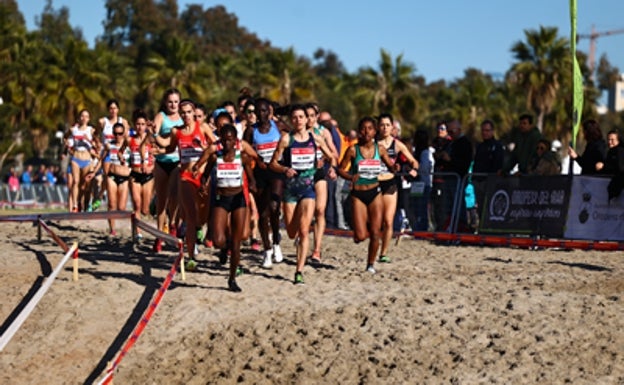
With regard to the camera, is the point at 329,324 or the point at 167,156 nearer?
the point at 329,324

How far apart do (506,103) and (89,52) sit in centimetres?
2336

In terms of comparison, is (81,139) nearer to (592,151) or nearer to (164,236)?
(164,236)

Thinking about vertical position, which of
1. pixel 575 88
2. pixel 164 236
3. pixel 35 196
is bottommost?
pixel 35 196

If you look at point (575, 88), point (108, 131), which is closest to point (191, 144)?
point (108, 131)

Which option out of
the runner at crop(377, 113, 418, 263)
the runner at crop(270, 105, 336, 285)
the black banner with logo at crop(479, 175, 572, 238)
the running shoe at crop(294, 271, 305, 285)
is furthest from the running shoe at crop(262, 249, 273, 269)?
the black banner with logo at crop(479, 175, 572, 238)

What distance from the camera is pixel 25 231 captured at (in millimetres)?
19422

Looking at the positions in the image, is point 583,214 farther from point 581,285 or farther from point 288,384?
point 288,384

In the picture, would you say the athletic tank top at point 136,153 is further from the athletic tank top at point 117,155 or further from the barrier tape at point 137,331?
the barrier tape at point 137,331

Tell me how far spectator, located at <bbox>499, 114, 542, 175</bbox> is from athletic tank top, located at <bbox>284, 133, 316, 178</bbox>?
580cm

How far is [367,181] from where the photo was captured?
1332 cm

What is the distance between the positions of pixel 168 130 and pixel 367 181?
8.93ft

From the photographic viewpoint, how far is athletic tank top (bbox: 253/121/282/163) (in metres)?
13.8

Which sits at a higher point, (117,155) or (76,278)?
(117,155)

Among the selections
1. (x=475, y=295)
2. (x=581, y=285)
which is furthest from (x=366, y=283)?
(x=581, y=285)
